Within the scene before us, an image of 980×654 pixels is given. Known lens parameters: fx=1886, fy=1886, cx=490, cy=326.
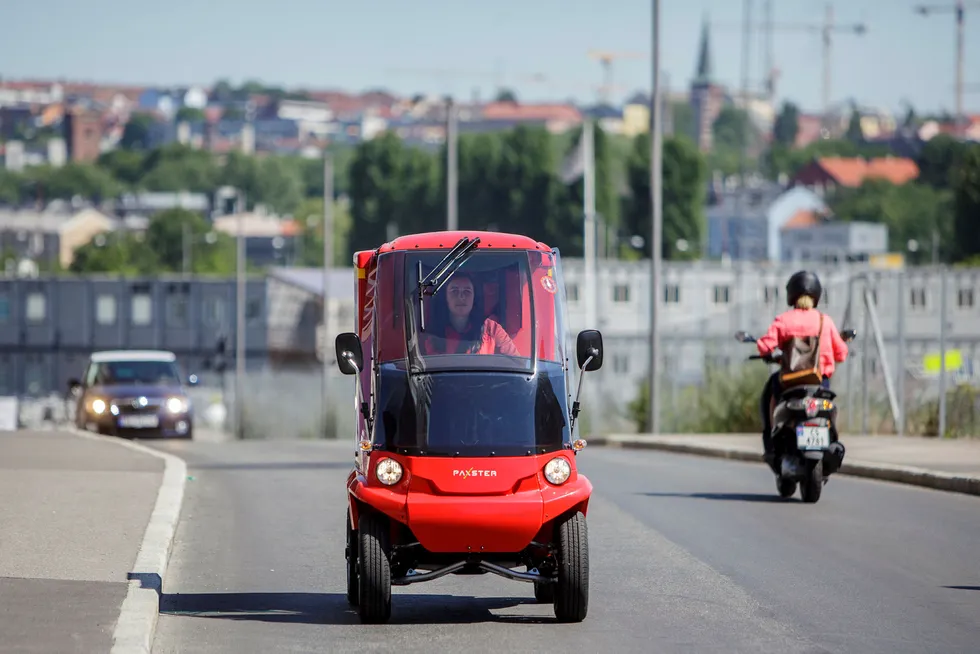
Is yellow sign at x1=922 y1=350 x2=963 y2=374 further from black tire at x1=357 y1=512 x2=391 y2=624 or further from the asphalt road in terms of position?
black tire at x1=357 y1=512 x2=391 y2=624

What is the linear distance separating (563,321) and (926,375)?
1717cm

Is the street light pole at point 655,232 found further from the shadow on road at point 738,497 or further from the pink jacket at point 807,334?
the pink jacket at point 807,334

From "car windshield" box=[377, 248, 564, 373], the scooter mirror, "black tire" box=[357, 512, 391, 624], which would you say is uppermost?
"car windshield" box=[377, 248, 564, 373]

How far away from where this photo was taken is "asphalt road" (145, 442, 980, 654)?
9859 millimetres

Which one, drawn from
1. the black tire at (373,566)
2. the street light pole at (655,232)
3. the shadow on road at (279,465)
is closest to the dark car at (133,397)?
the shadow on road at (279,465)

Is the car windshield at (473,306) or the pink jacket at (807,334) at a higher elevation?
the car windshield at (473,306)

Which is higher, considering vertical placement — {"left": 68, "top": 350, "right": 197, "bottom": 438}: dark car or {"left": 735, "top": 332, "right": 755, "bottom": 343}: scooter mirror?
{"left": 735, "top": 332, "right": 755, "bottom": 343}: scooter mirror

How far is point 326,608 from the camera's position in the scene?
1099 cm

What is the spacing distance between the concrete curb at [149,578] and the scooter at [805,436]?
5.24 metres

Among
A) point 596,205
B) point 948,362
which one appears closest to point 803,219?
point 596,205

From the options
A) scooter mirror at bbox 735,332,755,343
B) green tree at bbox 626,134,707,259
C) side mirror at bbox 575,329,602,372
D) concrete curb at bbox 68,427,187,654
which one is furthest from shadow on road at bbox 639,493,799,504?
green tree at bbox 626,134,707,259

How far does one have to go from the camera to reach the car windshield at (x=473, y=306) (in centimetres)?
1076

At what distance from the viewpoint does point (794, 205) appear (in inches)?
7456

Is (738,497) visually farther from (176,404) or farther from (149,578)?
(176,404)
